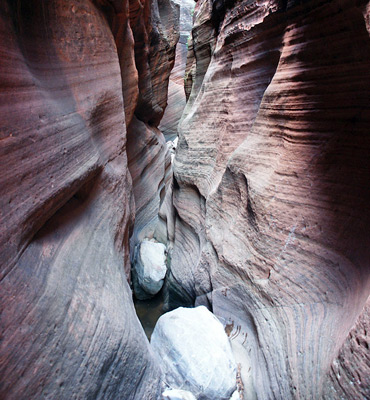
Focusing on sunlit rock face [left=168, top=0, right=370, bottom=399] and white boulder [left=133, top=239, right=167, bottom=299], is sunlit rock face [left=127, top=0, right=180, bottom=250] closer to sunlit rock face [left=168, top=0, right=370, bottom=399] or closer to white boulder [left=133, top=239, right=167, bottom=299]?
white boulder [left=133, top=239, right=167, bottom=299]

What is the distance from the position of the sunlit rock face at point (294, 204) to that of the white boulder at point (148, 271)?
1682 millimetres

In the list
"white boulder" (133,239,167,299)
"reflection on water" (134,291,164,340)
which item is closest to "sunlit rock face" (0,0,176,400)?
"white boulder" (133,239,167,299)

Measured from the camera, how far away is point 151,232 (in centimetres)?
675

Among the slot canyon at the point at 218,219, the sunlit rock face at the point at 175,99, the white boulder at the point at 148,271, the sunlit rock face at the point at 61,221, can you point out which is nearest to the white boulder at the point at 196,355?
the slot canyon at the point at 218,219

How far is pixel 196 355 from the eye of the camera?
2.28m

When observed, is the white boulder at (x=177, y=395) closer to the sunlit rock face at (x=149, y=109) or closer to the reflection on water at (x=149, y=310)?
the reflection on water at (x=149, y=310)

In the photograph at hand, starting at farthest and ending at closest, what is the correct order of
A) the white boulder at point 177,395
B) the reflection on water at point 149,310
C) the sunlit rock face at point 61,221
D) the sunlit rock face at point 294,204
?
the reflection on water at point 149,310 → the white boulder at point 177,395 → the sunlit rock face at point 294,204 → the sunlit rock face at point 61,221

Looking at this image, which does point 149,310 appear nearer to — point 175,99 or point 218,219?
point 218,219

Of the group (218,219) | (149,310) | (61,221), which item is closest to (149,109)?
(218,219)

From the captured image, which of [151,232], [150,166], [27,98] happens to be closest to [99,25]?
[27,98]

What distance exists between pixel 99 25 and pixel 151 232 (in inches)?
191

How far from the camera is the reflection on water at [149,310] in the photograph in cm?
482

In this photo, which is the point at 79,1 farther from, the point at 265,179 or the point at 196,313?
the point at 196,313

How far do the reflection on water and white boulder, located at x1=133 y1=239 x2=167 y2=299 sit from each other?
16 centimetres
